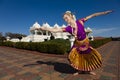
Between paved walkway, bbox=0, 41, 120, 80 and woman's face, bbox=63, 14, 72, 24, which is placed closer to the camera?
woman's face, bbox=63, 14, 72, 24

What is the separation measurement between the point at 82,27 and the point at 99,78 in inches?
66.1

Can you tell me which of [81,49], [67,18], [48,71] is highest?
[67,18]

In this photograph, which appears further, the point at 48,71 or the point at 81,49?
the point at 48,71

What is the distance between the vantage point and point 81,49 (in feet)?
14.7

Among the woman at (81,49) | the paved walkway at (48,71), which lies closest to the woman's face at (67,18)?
the woman at (81,49)

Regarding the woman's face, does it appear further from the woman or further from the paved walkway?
the paved walkway

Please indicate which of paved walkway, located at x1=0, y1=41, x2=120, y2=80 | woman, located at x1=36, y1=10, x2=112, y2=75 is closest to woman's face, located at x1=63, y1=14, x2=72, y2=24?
woman, located at x1=36, y1=10, x2=112, y2=75

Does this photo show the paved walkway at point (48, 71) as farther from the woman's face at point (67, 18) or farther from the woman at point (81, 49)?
the woman's face at point (67, 18)

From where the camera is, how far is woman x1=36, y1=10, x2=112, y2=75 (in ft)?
14.3

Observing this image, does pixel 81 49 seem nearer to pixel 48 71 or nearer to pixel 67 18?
pixel 67 18

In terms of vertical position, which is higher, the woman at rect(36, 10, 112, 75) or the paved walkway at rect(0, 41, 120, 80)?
→ the woman at rect(36, 10, 112, 75)

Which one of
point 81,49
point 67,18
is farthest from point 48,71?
point 67,18

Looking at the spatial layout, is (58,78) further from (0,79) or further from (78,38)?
(0,79)

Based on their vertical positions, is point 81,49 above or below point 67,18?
below
